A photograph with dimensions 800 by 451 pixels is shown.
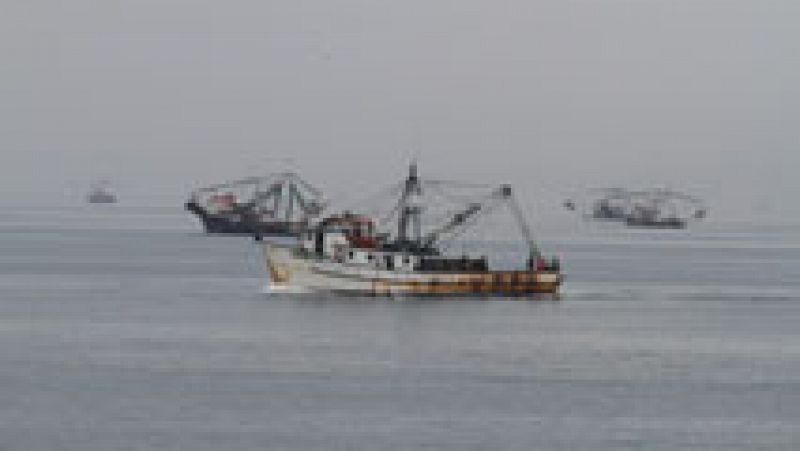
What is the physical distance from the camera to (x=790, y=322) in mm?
128000

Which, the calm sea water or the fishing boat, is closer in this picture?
the calm sea water

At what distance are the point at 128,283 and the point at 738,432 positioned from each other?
95615 millimetres

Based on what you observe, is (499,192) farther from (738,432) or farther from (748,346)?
(738,432)

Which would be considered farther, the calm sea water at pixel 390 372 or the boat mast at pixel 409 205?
the boat mast at pixel 409 205

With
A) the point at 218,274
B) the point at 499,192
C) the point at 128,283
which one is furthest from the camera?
the point at 218,274

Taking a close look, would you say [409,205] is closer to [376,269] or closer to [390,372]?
[376,269]

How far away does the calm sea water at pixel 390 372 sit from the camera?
68188 millimetres

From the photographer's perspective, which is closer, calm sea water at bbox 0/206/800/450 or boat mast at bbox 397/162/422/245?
calm sea water at bbox 0/206/800/450

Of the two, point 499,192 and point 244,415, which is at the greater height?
point 499,192

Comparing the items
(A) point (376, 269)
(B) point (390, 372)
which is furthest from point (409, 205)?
(B) point (390, 372)

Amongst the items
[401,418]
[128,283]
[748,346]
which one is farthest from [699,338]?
[128,283]

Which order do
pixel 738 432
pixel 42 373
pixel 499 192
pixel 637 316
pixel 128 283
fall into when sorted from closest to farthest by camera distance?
1. pixel 738 432
2. pixel 42 373
3. pixel 637 316
4. pixel 499 192
5. pixel 128 283

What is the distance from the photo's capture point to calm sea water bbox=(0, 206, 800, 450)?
68188mm

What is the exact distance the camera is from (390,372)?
89.0 meters
